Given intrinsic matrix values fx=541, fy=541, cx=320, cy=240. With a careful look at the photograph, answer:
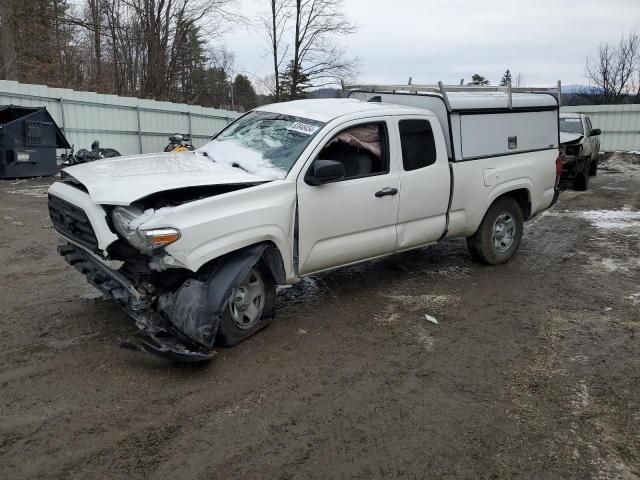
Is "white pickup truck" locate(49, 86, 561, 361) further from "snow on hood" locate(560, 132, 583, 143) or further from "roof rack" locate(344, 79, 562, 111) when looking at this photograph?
"snow on hood" locate(560, 132, 583, 143)

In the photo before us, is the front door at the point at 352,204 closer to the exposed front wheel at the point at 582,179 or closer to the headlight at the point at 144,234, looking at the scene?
the headlight at the point at 144,234

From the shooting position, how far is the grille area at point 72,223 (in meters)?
4.12

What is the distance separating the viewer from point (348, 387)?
12.6ft

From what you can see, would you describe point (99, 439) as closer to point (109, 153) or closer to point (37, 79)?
point (109, 153)

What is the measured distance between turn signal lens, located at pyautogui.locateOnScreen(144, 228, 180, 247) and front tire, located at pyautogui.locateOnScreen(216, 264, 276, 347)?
70 centimetres

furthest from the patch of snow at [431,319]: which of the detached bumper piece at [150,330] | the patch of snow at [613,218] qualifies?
the patch of snow at [613,218]

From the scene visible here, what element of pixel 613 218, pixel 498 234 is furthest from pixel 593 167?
pixel 498 234

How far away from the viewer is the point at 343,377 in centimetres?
399

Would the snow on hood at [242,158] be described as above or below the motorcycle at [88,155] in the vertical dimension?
below

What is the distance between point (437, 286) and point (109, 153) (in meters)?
11.1

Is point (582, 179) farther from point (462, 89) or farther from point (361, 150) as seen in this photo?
point (361, 150)

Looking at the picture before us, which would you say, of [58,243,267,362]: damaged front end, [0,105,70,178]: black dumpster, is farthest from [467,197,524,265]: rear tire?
[0,105,70,178]: black dumpster

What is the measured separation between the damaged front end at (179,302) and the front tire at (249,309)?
21 centimetres

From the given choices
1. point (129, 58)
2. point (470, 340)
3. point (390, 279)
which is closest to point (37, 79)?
point (129, 58)
